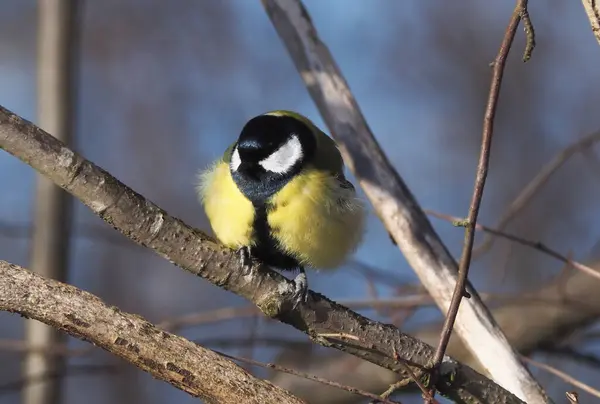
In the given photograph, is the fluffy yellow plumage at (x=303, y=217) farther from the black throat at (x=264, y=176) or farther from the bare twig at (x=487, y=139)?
the bare twig at (x=487, y=139)

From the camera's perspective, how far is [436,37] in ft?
12.4

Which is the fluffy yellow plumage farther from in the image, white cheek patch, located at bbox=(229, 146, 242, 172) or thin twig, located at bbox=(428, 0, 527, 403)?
thin twig, located at bbox=(428, 0, 527, 403)

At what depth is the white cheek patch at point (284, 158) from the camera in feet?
4.38

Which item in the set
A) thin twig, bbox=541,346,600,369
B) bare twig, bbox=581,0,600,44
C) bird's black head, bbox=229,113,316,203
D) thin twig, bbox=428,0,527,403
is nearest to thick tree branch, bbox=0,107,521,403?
thin twig, bbox=428,0,527,403

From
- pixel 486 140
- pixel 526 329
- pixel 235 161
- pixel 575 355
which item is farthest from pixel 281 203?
pixel 575 355

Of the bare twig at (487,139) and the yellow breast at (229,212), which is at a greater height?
the yellow breast at (229,212)

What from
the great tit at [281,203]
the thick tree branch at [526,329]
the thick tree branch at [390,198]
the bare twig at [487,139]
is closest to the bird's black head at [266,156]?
the great tit at [281,203]

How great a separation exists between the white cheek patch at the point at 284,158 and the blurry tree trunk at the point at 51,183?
0.48 meters

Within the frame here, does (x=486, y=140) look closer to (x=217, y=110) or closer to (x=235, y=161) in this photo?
(x=235, y=161)

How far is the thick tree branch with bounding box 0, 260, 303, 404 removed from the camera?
35.8 inches

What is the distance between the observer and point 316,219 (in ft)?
4.27

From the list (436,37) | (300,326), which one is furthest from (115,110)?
(300,326)

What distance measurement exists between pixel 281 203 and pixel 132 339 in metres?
0.44

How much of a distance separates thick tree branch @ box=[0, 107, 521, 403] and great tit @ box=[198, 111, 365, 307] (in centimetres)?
19
